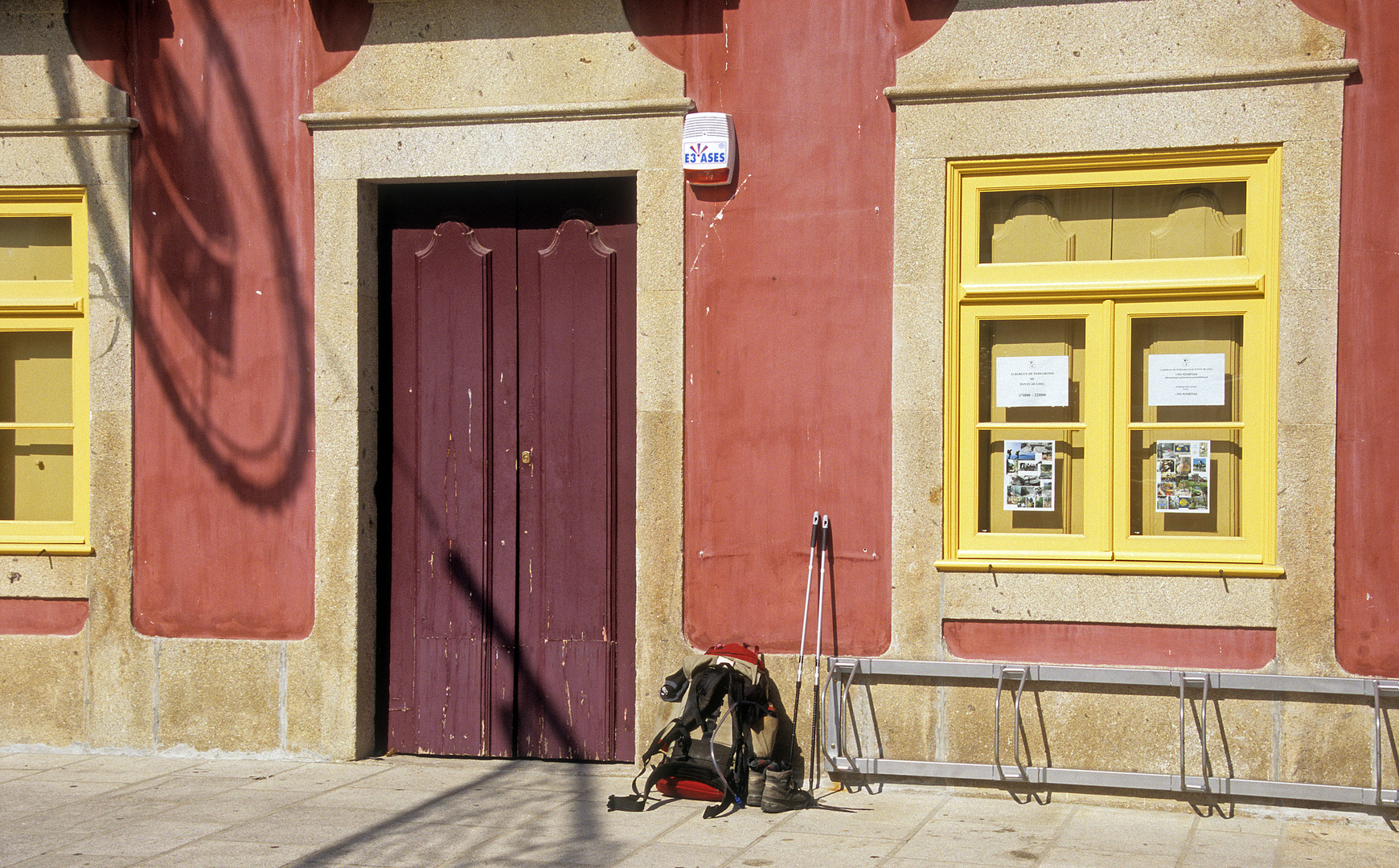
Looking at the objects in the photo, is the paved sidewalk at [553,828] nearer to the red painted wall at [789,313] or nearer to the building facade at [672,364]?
the building facade at [672,364]

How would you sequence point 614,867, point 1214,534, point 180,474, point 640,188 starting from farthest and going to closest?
point 180,474, point 640,188, point 1214,534, point 614,867

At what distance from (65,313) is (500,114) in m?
2.75

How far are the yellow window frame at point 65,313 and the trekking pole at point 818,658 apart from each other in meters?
4.12

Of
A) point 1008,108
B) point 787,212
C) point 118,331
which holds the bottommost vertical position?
point 118,331

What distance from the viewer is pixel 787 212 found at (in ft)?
22.5

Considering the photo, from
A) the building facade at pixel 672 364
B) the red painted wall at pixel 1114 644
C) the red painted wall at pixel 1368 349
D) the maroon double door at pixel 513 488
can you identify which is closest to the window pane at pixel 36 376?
the building facade at pixel 672 364

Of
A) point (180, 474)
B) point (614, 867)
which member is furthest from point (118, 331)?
point (614, 867)

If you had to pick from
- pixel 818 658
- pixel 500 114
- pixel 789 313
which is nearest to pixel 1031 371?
pixel 789 313

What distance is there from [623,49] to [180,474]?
337 cm

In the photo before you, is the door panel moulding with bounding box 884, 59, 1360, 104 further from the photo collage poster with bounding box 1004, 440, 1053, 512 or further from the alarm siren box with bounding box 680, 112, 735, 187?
the photo collage poster with bounding box 1004, 440, 1053, 512

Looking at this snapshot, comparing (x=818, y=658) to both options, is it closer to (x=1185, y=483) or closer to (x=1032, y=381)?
(x=1032, y=381)

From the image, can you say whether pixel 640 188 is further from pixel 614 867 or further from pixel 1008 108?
pixel 614 867

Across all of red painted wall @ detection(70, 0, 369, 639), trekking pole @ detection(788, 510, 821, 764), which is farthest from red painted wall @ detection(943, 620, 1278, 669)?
red painted wall @ detection(70, 0, 369, 639)

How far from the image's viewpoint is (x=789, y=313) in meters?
6.85
